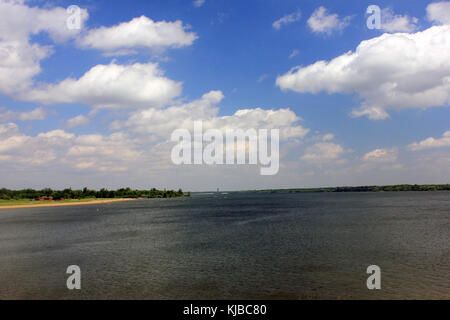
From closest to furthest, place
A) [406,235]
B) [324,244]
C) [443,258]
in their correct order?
[443,258] → [324,244] → [406,235]

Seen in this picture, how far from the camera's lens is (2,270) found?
1268 inches

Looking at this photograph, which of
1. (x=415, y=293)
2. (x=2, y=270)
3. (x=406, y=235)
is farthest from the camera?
(x=406, y=235)

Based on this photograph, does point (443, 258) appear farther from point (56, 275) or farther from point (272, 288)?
point (56, 275)

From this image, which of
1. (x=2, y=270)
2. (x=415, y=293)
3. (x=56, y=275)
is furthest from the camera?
(x=2, y=270)

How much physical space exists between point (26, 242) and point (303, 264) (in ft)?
144

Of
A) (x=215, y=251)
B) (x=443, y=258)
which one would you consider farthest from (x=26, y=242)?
(x=443, y=258)

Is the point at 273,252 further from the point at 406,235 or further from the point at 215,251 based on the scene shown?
the point at 406,235

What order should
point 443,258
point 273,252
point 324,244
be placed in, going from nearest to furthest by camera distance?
point 443,258, point 273,252, point 324,244
